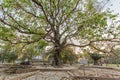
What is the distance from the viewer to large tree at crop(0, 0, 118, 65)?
10898 mm

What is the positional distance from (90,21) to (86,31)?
1381 millimetres

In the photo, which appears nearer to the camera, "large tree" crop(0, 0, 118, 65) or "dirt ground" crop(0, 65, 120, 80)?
"dirt ground" crop(0, 65, 120, 80)

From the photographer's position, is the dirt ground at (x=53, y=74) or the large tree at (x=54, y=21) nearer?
the dirt ground at (x=53, y=74)

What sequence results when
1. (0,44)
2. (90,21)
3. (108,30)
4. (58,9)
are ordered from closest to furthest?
(90,21) < (108,30) < (58,9) < (0,44)

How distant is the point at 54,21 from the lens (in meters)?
12.3

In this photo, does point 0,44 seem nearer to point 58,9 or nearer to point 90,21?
point 58,9

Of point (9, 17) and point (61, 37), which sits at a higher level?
point (9, 17)

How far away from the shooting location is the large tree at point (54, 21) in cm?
1090

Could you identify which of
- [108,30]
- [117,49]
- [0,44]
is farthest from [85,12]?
[0,44]

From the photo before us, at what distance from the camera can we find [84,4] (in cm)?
1261

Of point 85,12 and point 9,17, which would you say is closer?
point 9,17

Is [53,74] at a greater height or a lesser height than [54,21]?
lesser

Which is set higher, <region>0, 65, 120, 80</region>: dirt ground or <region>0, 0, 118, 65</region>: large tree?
<region>0, 0, 118, 65</region>: large tree

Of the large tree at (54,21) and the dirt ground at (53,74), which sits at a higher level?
the large tree at (54,21)
